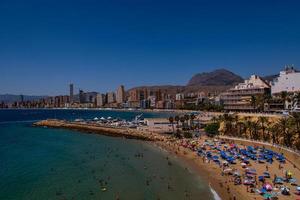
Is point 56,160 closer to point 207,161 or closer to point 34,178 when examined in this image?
point 34,178

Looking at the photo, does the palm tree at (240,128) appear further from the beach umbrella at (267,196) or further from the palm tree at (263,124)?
the beach umbrella at (267,196)

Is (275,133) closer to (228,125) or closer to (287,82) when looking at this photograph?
(228,125)

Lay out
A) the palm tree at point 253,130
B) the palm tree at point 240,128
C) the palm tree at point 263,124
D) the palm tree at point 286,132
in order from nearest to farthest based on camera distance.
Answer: the palm tree at point 286,132
the palm tree at point 263,124
the palm tree at point 253,130
the palm tree at point 240,128

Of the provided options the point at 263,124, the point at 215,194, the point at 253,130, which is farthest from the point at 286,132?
the point at 215,194

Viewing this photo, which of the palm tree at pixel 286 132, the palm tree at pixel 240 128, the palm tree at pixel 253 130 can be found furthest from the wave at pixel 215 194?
the palm tree at pixel 240 128

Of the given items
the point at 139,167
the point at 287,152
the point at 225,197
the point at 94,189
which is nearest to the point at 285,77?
the point at 287,152

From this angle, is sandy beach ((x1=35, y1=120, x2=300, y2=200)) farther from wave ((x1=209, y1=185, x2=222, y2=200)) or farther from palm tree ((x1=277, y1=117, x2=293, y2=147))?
palm tree ((x1=277, y1=117, x2=293, y2=147))

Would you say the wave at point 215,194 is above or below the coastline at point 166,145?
below

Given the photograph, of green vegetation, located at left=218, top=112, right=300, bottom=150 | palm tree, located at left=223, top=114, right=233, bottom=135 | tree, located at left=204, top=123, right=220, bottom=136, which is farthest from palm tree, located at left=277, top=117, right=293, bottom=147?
tree, located at left=204, top=123, right=220, bottom=136
